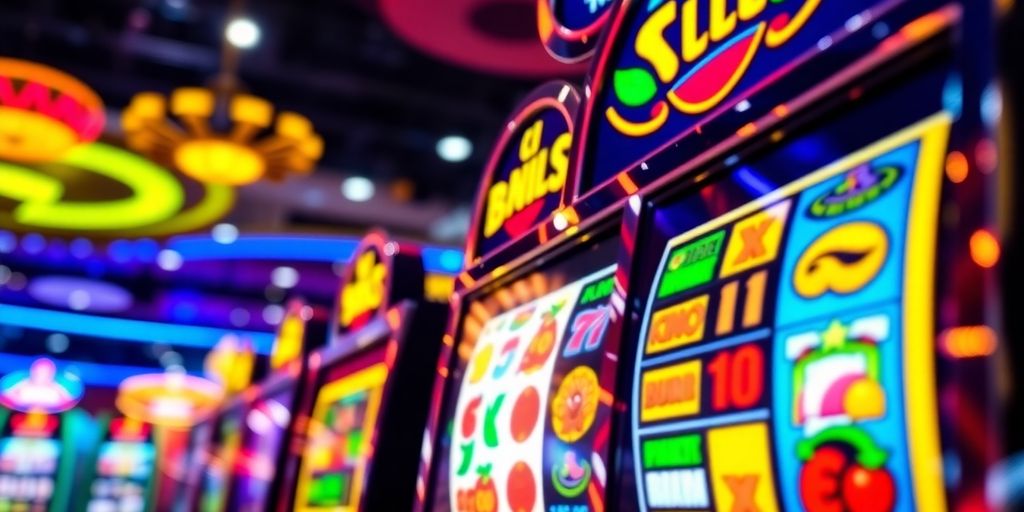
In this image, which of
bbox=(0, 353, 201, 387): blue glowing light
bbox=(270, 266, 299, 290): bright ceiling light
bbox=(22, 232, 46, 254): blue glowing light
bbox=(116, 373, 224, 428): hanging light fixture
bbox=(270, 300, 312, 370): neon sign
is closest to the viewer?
bbox=(270, 300, 312, 370): neon sign

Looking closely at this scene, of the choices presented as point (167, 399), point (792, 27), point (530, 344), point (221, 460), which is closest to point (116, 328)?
point (167, 399)

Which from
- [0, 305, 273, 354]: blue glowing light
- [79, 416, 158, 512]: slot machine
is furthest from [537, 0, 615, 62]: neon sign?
[0, 305, 273, 354]: blue glowing light

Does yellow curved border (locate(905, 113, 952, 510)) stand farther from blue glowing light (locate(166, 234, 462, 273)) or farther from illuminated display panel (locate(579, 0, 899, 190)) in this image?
blue glowing light (locate(166, 234, 462, 273))

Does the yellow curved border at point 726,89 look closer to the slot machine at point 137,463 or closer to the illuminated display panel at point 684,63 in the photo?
the illuminated display panel at point 684,63

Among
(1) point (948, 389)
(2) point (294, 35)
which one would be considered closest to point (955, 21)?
(1) point (948, 389)

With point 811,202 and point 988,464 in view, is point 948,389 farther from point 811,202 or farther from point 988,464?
point 811,202

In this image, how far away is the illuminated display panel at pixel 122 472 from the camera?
10.5 m

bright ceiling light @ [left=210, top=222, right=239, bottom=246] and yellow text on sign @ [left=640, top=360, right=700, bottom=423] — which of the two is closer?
yellow text on sign @ [left=640, top=360, right=700, bottom=423]

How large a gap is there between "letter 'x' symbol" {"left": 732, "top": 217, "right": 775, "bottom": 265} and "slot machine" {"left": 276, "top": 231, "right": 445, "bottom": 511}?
121 centimetres

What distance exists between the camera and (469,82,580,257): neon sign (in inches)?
68.6

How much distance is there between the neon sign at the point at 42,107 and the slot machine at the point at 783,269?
5636 millimetres

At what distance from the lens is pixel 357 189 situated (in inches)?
480

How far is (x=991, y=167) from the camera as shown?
0.70 m

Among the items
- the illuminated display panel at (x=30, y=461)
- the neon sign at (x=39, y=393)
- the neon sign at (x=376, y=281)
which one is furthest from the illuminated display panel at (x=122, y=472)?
the neon sign at (x=376, y=281)
